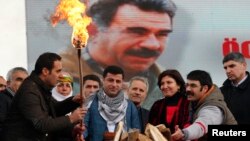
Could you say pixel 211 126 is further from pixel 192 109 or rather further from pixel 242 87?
pixel 242 87

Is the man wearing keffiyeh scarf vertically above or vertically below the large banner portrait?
below

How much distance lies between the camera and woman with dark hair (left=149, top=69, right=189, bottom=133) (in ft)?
27.0

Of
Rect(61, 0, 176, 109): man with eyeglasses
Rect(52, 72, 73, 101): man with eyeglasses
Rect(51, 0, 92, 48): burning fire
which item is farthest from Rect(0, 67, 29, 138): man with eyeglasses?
Rect(51, 0, 92, 48): burning fire

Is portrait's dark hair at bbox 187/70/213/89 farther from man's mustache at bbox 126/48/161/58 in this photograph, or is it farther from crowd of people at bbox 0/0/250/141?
man's mustache at bbox 126/48/161/58

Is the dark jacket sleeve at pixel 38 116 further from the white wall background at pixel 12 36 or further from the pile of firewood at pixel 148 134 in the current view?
the white wall background at pixel 12 36

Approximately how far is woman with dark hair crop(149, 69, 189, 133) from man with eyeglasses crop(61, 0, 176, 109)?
195cm

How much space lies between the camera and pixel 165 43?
416 inches

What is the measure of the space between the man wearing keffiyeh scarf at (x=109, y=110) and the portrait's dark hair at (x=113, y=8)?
6.00ft

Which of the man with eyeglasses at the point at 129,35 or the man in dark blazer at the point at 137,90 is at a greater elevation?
the man with eyeglasses at the point at 129,35

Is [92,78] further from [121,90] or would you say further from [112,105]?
[112,105]

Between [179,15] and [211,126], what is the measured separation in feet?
10.2

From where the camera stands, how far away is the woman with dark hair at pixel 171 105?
8.23 metres

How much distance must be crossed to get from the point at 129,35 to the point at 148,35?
20 centimetres

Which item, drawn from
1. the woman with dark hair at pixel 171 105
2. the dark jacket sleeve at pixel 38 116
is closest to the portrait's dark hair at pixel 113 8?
the woman with dark hair at pixel 171 105
